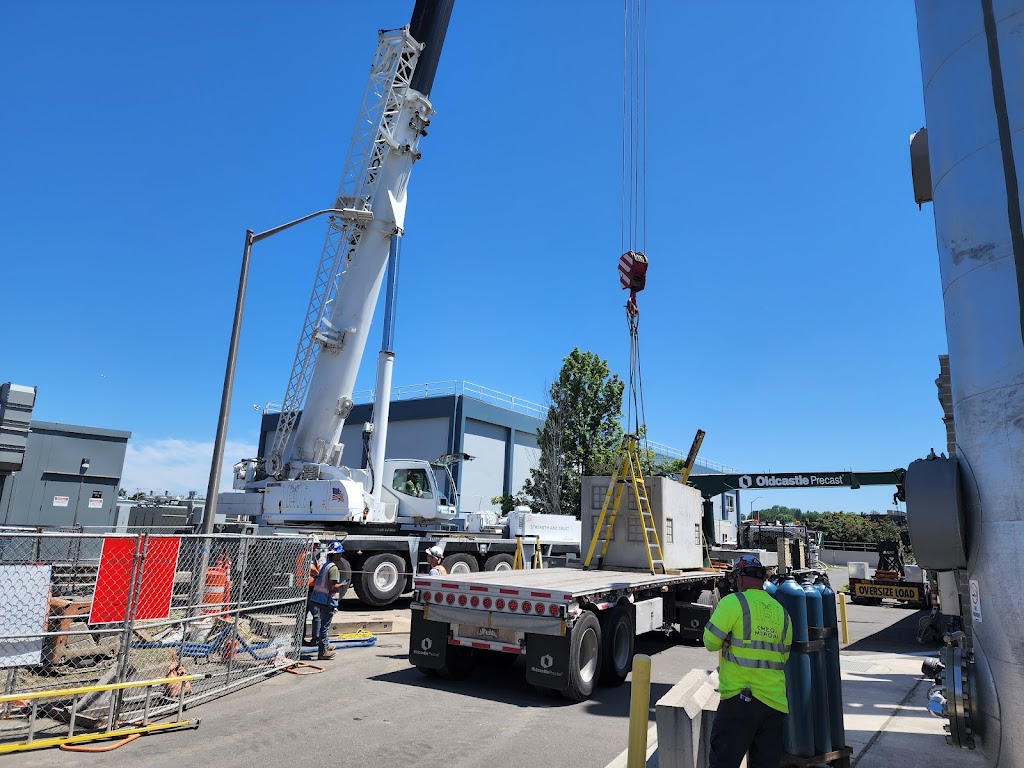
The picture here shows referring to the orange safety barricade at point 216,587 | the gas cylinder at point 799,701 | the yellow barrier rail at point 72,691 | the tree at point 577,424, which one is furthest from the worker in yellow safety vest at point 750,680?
the tree at point 577,424

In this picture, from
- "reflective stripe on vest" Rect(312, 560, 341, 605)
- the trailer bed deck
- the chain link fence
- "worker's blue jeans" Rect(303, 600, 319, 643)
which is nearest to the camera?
the chain link fence

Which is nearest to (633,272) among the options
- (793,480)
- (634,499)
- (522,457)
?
(634,499)

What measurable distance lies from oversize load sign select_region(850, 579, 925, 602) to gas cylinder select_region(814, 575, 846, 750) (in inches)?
601

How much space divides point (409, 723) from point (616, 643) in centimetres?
300

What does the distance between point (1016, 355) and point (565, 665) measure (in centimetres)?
518

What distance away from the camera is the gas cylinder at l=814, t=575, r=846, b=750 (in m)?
5.09

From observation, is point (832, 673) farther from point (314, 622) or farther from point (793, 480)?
point (793, 480)

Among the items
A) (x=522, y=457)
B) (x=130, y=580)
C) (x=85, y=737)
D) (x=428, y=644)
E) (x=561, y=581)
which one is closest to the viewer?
(x=85, y=737)

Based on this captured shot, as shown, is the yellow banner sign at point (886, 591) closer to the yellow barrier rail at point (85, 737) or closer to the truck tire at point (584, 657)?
the truck tire at point (584, 657)

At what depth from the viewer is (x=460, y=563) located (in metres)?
16.3

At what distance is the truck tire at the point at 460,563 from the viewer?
1616 cm

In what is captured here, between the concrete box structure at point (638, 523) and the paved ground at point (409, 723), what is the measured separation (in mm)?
2254

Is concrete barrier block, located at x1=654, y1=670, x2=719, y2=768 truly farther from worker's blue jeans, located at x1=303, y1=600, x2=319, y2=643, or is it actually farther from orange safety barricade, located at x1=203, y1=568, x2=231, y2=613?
orange safety barricade, located at x1=203, y1=568, x2=231, y2=613

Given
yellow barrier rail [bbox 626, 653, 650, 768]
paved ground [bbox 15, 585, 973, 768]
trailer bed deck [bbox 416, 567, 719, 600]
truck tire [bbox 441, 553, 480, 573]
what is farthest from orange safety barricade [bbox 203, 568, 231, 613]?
yellow barrier rail [bbox 626, 653, 650, 768]
